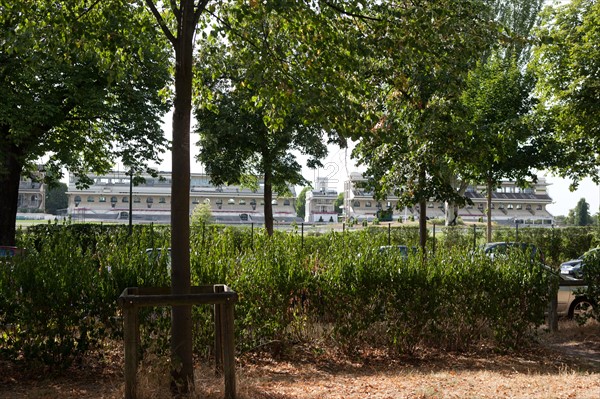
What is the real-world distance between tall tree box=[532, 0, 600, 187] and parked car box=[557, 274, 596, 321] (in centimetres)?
513

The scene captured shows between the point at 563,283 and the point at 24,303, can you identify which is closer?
the point at 24,303

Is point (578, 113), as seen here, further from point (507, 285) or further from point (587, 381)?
point (587, 381)

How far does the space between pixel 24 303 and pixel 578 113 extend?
1482 cm

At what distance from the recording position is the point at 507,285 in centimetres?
853

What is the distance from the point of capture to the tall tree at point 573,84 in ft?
51.6

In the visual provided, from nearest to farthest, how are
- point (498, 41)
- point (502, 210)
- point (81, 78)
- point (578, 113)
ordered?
point (498, 41) → point (578, 113) → point (81, 78) → point (502, 210)

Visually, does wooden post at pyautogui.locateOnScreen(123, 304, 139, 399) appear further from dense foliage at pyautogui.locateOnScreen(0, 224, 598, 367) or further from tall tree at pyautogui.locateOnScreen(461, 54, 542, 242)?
tall tree at pyautogui.locateOnScreen(461, 54, 542, 242)

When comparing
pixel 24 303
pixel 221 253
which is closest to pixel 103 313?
pixel 24 303

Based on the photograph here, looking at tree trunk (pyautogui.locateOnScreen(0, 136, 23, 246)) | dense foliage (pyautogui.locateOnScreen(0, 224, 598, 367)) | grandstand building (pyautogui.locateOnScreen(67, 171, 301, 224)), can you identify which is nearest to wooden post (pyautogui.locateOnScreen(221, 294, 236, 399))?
dense foliage (pyautogui.locateOnScreen(0, 224, 598, 367))

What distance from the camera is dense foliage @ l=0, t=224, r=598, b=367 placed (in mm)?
6480

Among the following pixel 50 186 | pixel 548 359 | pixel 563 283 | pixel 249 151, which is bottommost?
pixel 548 359

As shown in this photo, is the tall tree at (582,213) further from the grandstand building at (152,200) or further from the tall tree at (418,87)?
A: the tall tree at (418,87)

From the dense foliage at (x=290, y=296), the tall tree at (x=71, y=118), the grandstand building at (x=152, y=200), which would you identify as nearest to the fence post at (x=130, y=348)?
the dense foliage at (x=290, y=296)

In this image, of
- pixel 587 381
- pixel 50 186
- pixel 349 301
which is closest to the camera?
pixel 587 381
